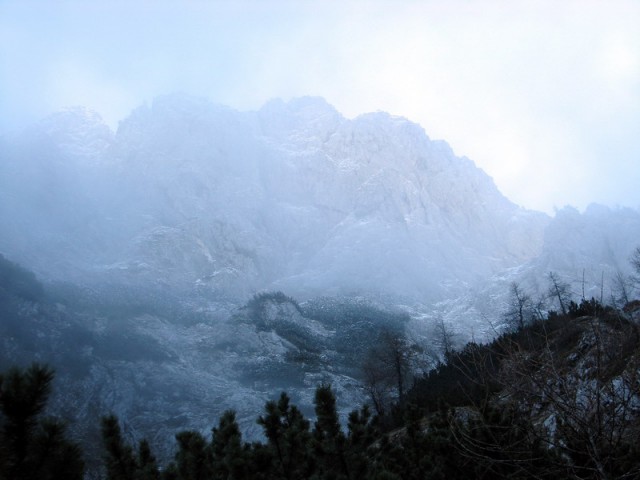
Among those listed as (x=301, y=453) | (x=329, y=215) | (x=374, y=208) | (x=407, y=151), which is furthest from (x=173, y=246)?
(x=301, y=453)

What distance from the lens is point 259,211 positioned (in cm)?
17162

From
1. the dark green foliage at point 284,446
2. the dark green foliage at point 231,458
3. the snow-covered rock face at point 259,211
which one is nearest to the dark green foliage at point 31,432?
the dark green foliage at point 231,458

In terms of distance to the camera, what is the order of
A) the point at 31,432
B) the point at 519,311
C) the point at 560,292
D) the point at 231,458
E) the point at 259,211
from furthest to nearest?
1. the point at 259,211
2. the point at 560,292
3. the point at 519,311
4. the point at 231,458
5. the point at 31,432

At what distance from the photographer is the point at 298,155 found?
19112cm

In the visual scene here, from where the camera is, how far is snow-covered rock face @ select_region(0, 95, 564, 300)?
143125mm

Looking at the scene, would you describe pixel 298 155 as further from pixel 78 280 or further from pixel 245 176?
pixel 78 280

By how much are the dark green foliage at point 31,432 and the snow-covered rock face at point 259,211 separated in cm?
13036

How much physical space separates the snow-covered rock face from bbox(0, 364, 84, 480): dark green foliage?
130360mm

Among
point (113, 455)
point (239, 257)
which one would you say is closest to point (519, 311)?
point (113, 455)

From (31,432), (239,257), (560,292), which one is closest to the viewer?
(31,432)

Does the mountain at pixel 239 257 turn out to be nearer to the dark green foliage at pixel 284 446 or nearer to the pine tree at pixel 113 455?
the dark green foliage at pixel 284 446

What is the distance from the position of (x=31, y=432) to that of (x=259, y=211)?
553 feet

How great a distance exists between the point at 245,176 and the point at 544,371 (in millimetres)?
180504

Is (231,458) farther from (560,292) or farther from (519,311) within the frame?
(560,292)
